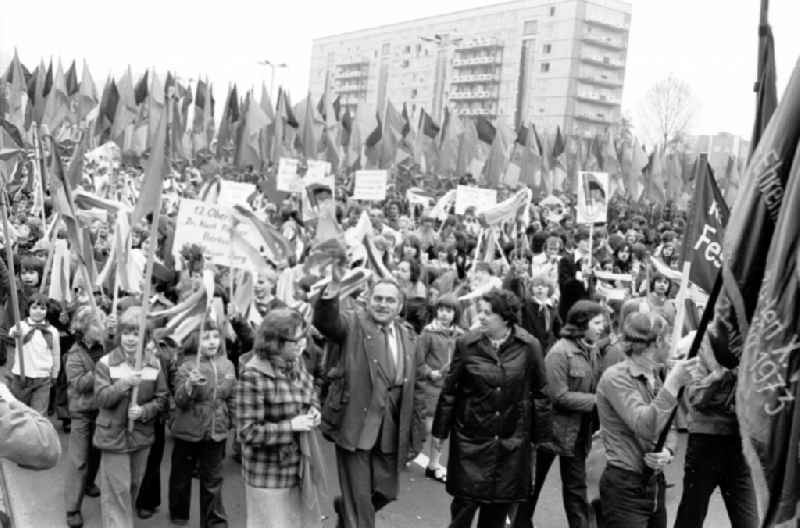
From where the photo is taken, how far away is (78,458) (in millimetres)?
5684

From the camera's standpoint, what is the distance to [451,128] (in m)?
26.4

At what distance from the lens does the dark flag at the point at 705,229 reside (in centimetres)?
407

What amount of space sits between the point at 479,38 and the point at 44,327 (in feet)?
301

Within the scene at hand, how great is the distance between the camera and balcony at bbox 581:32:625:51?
286 feet

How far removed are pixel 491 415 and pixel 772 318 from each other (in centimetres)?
333

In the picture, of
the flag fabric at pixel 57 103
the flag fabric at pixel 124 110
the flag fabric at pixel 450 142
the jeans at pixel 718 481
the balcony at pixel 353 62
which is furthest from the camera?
the balcony at pixel 353 62

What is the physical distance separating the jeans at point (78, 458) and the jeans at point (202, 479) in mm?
564

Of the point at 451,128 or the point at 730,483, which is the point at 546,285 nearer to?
the point at 730,483

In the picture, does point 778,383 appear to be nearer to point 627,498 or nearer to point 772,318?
point 772,318

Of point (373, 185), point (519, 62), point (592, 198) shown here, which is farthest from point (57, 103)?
point (519, 62)

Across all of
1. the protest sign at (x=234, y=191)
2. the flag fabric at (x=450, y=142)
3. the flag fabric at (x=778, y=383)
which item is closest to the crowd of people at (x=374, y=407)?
the flag fabric at (x=778, y=383)

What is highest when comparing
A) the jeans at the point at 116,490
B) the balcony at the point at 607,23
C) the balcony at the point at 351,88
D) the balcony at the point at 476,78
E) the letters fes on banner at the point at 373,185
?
the balcony at the point at 607,23

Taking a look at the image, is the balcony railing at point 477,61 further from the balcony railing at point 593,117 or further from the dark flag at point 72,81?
the dark flag at point 72,81

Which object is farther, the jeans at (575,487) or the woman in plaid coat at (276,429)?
the jeans at (575,487)
